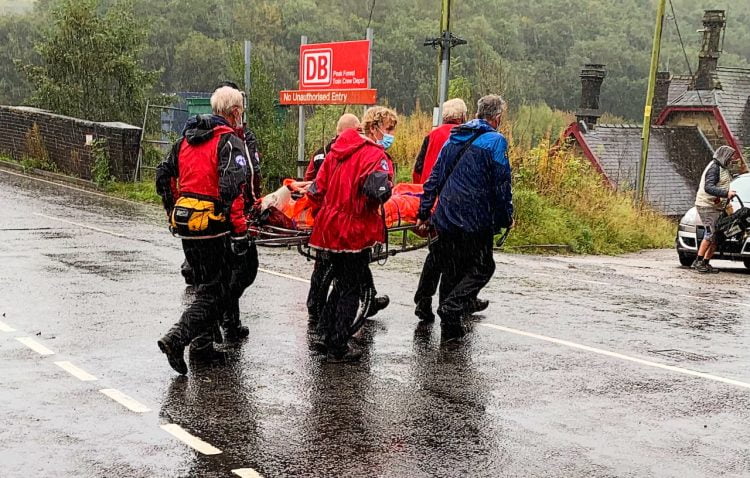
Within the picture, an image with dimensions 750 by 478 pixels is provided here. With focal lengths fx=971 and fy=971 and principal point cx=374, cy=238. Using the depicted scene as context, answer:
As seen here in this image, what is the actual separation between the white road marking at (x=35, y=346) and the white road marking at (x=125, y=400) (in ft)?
4.01

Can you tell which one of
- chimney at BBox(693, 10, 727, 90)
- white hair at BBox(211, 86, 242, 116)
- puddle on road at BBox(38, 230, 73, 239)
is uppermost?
chimney at BBox(693, 10, 727, 90)

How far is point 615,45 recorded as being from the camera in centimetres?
9694

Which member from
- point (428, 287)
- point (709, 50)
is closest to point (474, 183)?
point (428, 287)

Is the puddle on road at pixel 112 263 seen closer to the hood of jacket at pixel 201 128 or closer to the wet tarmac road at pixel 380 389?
the wet tarmac road at pixel 380 389

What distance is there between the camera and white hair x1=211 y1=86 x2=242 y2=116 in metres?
6.99

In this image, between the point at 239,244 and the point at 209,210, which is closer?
the point at 209,210

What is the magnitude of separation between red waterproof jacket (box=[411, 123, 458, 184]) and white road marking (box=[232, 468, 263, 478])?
449 cm

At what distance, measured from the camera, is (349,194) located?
23.8 feet

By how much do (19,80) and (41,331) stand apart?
80.6 metres

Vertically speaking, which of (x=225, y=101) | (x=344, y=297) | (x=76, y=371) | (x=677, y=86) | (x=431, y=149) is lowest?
(x=76, y=371)

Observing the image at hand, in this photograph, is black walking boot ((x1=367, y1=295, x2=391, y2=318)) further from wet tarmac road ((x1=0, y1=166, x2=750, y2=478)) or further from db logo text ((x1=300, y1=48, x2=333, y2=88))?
db logo text ((x1=300, y1=48, x2=333, y2=88))

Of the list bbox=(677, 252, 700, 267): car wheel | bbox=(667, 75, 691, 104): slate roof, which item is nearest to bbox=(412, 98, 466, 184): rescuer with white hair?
bbox=(677, 252, 700, 267): car wheel

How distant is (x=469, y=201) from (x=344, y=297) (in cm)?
145

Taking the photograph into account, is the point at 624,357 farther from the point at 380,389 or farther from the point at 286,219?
the point at 286,219
